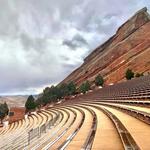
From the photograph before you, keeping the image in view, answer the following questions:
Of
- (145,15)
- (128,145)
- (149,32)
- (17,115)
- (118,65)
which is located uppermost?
(145,15)

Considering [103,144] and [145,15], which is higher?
[145,15]

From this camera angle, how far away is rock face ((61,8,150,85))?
4899 inches

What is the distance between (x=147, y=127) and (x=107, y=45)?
178598 mm

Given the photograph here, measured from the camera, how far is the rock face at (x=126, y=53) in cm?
12444

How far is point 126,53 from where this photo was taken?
484ft

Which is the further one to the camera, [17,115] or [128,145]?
[17,115]

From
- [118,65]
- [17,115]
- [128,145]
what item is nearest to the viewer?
[128,145]

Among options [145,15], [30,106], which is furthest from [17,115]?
[145,15]

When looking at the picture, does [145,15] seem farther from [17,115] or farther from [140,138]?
[140,138]

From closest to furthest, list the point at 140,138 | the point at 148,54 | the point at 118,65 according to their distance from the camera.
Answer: the point at 140,138, the point at 148,54, the point at 118,65

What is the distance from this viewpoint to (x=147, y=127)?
518 inches

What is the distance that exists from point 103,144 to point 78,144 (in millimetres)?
1308

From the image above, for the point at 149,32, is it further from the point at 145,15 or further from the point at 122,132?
the point at 122,132

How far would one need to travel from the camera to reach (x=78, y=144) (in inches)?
484
